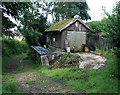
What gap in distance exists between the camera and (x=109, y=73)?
12.3 meters

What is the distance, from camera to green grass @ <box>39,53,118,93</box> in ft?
34.4

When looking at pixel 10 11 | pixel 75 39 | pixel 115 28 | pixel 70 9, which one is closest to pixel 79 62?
pixel 115 28

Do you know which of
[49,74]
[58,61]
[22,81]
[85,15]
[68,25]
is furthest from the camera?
[85,15]

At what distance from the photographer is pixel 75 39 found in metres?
24.4

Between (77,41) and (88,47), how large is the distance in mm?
1433

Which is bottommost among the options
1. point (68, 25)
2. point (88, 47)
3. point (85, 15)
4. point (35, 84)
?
point (35, 84)

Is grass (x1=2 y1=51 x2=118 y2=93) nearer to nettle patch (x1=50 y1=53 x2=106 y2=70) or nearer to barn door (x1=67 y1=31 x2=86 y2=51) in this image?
nettle patch (x1=50 y1=53 x2=106 y2=70)

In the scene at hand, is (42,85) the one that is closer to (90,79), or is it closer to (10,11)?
(90,79)

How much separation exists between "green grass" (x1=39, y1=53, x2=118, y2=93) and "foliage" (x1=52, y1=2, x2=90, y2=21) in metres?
20.6

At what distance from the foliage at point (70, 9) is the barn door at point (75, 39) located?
32.0 feet

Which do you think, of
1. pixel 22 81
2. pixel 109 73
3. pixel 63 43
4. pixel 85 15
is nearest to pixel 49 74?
pixel 22 81

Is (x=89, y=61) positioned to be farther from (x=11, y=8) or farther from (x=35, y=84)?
(x=11, y=8)

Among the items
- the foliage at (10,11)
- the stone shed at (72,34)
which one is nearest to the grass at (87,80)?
the foliage at (10,11)

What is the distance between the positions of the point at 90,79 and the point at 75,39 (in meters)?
12.6
